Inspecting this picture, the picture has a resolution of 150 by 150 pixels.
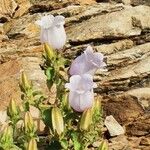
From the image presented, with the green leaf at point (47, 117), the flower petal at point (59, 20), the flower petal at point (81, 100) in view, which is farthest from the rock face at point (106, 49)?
the flower petal at point (59, 20)

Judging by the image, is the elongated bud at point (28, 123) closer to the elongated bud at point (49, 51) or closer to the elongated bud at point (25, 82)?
the elongated bud at point (25, 82)

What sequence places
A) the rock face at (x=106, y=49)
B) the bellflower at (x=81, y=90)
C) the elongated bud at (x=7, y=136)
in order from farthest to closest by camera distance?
the rock face at (x=106, y=49)
the elongated bud at (x=7, y=136)
the bellflower at (x=81, y=90)

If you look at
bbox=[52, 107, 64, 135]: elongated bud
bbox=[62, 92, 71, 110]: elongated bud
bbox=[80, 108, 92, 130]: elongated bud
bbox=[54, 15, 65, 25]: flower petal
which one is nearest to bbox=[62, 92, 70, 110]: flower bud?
bbox=[62, 92, 71, 110]: elongated bud

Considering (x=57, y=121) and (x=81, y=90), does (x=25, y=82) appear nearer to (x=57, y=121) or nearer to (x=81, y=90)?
(x=57, y=121)

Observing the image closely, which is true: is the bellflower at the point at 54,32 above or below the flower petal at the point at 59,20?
below

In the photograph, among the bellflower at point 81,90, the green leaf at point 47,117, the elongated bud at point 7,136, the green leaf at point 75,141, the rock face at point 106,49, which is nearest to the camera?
the bellflower at point 81,90

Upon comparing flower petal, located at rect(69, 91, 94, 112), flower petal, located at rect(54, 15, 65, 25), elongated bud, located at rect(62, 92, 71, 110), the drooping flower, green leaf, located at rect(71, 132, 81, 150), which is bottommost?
green leaf, located at rect(71, 132, 81, 150)

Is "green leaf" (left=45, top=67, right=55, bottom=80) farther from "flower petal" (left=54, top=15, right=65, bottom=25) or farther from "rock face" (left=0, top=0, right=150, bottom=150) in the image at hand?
"rock face" (left=0, top=0, right=150, bottom=150)
